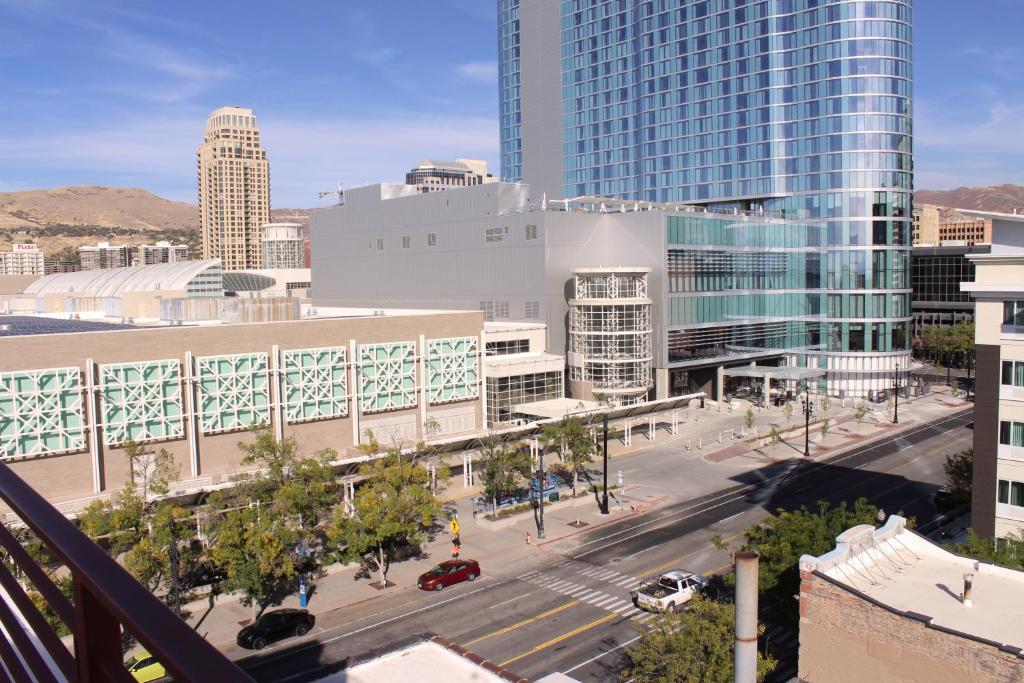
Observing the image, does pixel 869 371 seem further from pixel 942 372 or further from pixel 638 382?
pixel 638 382

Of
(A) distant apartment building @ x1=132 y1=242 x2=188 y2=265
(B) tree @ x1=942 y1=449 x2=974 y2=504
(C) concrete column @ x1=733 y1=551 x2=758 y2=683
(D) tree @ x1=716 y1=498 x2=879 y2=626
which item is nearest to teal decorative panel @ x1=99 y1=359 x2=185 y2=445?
(D) tree @ x1=716 y1=498 x2=879 y2=626

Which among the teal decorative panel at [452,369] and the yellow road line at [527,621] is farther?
the teal decorative panel at [452,369]

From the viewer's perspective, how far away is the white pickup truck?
30.7 metres

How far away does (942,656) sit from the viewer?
18.1m

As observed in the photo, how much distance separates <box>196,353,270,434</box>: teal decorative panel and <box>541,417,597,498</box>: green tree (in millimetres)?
16388

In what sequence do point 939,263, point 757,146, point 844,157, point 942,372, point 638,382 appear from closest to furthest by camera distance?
1. point 638,382
2. point 844,157
3. point 757,146
4. point 942,372
5. point 939,263

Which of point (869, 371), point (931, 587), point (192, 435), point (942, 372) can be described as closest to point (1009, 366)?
point (931, 587)

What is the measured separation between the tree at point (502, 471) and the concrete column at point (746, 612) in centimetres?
3143

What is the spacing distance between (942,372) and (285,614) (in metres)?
98.6

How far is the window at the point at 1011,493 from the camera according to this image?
29870mm

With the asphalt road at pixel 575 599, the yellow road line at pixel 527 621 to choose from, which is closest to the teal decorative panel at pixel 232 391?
the asphalt road at pixel 575 599

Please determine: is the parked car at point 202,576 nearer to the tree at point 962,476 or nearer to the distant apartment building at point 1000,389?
the distant apartment building at point 1000,389

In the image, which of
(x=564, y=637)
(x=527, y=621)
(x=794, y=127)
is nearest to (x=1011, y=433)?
(x=564, y=637)

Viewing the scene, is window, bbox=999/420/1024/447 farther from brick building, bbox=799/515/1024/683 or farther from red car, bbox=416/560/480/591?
→ red car, bbox=416/560/480/591
